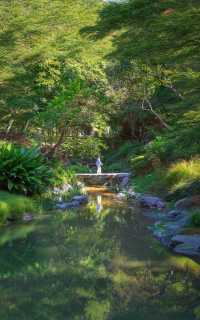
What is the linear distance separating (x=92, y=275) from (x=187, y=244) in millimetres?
2669

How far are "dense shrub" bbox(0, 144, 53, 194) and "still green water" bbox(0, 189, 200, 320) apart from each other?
9.33 feet

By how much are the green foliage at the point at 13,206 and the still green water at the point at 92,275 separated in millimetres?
734

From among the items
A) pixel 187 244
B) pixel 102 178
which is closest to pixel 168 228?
pixel 187 244

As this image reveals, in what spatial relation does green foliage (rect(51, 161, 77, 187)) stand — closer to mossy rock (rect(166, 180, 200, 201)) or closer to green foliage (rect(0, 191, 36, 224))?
green foliage (rect(0, 191, 36, 224))

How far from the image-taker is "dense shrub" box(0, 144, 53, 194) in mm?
16875

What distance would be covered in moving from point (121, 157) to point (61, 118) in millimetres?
11337

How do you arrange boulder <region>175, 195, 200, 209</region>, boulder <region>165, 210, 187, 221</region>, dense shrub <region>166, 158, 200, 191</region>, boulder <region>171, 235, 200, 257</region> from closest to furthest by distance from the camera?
1. boulder <region>171, 235, 200, 257</region>
2. boulder <region>165, 210, 187, 221</region>
3. boulder <region>175, 195, 200, 209</region>
4. dense shrub <region>166, 158, 200, 191</region>

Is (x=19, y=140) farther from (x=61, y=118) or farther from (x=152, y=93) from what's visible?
(x=152, y=93)

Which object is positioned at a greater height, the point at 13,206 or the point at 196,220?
the point at 196,220

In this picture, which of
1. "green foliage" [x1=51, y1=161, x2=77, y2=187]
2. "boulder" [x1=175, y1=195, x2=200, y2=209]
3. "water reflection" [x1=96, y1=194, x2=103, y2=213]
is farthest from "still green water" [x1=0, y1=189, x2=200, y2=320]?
"green foliage" [x1=51, y1=161, x2=77, y2=187]

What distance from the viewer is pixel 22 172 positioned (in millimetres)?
17125

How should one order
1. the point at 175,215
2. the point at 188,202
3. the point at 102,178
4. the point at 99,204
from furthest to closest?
the point at 102,178 → the point at 99,204 → the point at 188,202 → the point at 175,215

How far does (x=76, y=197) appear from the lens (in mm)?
18734

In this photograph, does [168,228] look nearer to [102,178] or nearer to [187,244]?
[187,244]
